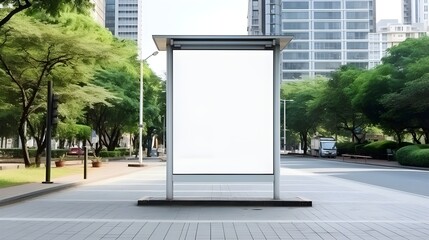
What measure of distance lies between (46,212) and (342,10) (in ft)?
521

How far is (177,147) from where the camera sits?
14578 millimetres

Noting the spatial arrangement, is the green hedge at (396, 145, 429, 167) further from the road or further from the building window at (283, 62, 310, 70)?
the building window at (283, 62, 310, 70)

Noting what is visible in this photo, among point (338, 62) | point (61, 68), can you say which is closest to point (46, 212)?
point (61, 68)

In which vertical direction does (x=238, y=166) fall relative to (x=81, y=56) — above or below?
below

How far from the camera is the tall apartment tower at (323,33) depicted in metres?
162

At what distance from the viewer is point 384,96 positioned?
49.8 metres

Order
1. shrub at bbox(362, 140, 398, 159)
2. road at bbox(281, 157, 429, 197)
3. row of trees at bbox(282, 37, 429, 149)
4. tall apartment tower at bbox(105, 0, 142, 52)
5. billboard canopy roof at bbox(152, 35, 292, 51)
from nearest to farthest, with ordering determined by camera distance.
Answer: billboard canopy roof at bbox(152, 35, 292, 51) → road at bbox(281, 157, 429, 197) → row of trees at bbox(282, 37, 429, 149) → shrub at bbox(362, 140, 398, 159) → tall apartment tower at bbox(105, 0, 142, 52)

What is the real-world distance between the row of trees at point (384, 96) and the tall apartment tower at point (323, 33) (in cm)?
8260

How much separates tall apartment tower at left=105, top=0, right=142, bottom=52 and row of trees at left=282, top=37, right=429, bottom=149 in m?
91.4

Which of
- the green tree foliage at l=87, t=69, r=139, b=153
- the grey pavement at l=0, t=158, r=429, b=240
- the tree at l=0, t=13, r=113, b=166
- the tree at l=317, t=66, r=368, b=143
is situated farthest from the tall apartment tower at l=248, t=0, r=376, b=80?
the grey pavement at l=0, t=158, r=429, b=240

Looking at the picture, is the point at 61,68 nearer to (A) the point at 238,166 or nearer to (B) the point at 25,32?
(B) the point at 25,32

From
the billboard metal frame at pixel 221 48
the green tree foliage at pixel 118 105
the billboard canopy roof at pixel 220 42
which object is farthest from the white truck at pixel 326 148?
the billboard canopy roof at pixel 220 42

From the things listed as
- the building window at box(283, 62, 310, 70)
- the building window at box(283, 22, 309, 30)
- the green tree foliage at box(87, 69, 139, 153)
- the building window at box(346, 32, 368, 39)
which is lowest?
the green tree foliage at box(87, 69, 139, 153)

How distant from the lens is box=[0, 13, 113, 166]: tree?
28.6m
